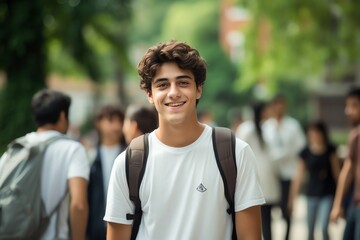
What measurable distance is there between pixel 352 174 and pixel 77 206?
10.4 ft

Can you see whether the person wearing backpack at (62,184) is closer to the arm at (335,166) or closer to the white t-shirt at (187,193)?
the white t-shirt at (187,193)

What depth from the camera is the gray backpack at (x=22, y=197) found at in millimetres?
5469

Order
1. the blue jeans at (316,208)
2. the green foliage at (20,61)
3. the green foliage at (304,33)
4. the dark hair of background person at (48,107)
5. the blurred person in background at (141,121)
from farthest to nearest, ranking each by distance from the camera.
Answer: the green foliage at (304,33), the green foliage at (20,61), the blue jeans at (316,208), the blurred person in background at (141,121), the dark hair of background person at (48,107)

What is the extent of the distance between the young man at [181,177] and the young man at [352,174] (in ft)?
9.71

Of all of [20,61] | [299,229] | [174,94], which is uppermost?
[20,61]

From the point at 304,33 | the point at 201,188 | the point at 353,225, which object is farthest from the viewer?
the point at 304,33

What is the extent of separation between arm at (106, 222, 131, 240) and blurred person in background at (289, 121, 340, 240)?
6.48 meters

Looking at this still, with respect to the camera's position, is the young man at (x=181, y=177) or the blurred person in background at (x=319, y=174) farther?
the blurred person in background at (x=319, y=174)

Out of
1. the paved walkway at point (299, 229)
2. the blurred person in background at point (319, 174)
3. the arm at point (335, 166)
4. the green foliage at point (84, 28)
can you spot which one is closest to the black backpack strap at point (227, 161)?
the blurred person in background at point (319, 174)

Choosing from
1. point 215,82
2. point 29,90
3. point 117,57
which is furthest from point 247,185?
point 215,82

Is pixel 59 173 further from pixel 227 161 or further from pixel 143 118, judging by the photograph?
pixel 227 161

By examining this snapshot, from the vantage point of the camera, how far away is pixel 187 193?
13.9 ft

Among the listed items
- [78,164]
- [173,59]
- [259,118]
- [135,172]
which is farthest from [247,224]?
[259,118]

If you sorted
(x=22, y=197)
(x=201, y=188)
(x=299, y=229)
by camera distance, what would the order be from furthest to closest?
(x=299, y=229) < (x=22, y=197) < (x=201, y=188)
